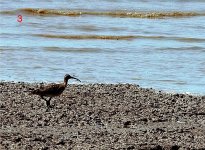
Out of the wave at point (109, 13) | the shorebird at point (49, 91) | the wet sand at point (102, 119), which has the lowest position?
the wave at point (109, 13)

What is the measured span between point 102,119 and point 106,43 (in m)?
11.4

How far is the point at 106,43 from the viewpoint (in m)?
23.3

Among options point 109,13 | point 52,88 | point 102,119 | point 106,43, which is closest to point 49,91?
point 52,88

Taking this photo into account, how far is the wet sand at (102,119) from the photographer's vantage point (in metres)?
10.1

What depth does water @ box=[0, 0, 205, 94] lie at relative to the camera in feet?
55.9

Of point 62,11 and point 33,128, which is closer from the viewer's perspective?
point 33,128

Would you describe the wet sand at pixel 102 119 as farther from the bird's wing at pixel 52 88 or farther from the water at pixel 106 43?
the water at pixel 106 43

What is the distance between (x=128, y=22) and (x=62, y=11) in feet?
14.6

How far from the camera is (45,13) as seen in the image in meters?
33.8

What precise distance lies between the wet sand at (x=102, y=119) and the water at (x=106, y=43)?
1.62 meters

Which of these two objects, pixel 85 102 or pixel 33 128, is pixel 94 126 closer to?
pixel 33 128

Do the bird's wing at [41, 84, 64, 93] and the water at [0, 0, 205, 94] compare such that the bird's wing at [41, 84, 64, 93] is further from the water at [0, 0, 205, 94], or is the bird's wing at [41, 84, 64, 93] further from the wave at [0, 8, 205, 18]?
the wave at [0, 8, 205, 18]

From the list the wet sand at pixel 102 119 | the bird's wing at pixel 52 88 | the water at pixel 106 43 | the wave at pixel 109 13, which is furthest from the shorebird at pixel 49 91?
the wave at pixel 109 13

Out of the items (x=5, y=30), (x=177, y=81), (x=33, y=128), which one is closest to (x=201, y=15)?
(x=5, y=30)
